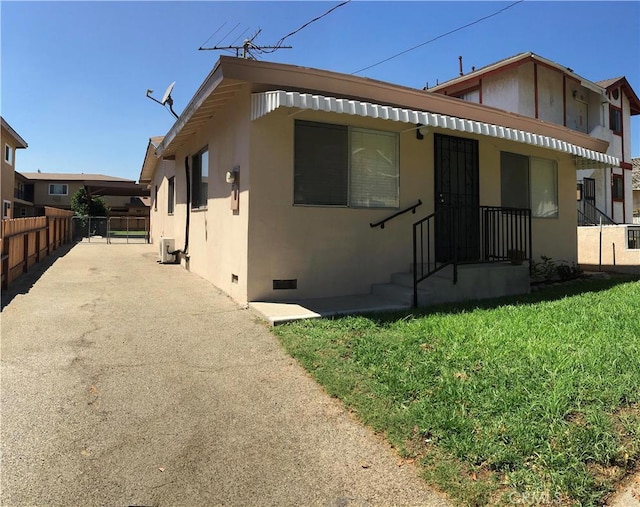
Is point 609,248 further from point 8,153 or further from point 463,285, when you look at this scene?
point 8,153

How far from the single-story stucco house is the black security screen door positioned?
0.10 ft

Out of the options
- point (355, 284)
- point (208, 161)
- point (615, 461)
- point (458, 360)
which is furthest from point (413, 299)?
point (208, 161)

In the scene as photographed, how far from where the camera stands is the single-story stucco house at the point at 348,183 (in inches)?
250

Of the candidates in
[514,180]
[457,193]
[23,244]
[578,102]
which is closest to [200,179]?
[23,244]

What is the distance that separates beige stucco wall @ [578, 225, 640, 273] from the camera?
13.4 meters

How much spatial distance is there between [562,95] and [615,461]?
66.2ft

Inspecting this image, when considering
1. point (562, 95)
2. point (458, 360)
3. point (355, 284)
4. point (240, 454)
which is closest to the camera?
point (240, 454)

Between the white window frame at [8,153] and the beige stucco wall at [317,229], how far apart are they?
23650mm

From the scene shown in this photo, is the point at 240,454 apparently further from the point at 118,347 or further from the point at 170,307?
the point at 170,307

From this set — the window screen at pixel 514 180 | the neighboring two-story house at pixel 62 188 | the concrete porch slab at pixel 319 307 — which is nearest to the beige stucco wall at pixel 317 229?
the concrete porch slab at pixel 319 307

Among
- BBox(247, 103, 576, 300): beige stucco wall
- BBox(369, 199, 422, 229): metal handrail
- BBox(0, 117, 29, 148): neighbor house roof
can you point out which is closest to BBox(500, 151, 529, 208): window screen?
BBox(247, 103, 576, 300): beige stucco wall

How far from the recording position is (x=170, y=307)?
6648 mm

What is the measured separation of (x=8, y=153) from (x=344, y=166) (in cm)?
2485

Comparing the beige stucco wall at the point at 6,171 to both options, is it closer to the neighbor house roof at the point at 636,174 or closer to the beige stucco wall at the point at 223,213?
the beige stucco wall at the point at 223,213
